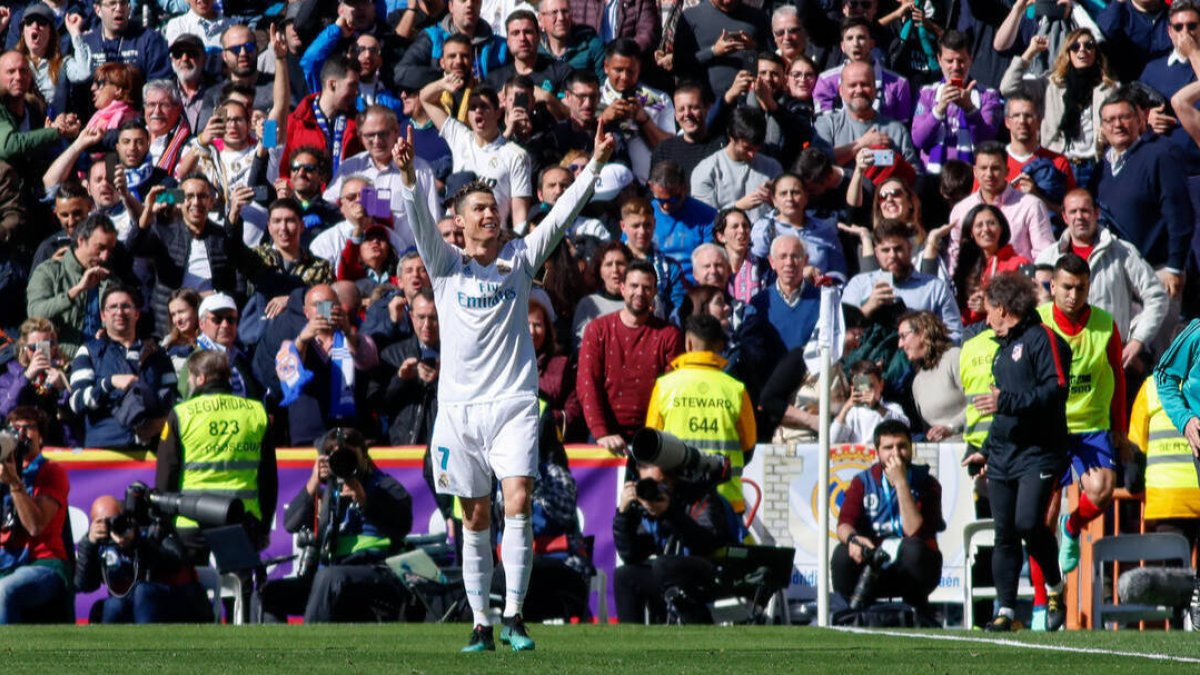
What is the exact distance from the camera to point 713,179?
57.4ft

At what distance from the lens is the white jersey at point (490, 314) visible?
34.9 ft

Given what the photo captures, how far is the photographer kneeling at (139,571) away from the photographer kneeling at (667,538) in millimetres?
2864

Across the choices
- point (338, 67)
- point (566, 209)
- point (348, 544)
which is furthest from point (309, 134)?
point (566, 209)

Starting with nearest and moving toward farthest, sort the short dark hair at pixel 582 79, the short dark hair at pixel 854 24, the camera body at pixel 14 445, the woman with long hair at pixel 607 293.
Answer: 1. the camera body at pixel 14 445
2. the woman with long hair at pixel 607 293
3. the short dark hair at pixel 582 79
4. the short dark hair at pixel 854 24

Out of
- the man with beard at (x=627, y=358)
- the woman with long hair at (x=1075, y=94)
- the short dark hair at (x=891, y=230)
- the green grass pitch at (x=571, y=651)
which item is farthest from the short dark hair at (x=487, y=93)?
the green grass pitch at (x=571, y=651)

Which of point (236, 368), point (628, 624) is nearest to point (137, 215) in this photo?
point (236, 368)

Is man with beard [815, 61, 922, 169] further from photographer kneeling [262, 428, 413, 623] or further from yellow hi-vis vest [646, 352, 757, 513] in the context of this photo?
photographer kneeling [262, 428, 413, 623]

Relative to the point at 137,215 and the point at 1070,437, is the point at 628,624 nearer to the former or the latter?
the point at 1070,437

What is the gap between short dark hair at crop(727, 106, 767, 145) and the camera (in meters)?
17.2

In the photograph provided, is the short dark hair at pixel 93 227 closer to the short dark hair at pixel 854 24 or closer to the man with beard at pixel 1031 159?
the short dark hair at pixel 854 24

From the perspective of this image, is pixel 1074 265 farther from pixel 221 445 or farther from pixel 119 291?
pixel 119 291

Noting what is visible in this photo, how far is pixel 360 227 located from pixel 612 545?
3.79m

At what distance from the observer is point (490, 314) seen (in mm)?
10641

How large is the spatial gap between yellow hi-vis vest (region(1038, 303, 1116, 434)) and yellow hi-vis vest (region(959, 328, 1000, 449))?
476mm
